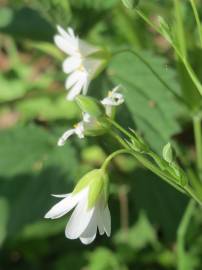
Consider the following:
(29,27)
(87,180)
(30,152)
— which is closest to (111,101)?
(87,180)

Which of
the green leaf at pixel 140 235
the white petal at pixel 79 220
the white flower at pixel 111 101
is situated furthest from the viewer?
the green leaf at pixel 140 235

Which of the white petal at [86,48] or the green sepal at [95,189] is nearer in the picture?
the green sepal at [95,189]

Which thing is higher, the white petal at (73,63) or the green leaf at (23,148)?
the green leaf at (23,148)

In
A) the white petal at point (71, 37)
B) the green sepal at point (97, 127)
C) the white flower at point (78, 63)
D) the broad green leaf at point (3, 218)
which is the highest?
the white petal at point (71, 37)

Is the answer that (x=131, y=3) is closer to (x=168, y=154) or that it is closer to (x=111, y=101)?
(x=111, y=101)

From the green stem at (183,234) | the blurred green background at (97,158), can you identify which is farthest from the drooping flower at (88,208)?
the green stem at (183,234)

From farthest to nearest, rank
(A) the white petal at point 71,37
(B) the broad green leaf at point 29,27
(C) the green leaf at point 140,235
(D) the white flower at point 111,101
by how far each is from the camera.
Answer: (C) the green leaf at point 140,235 → (B) the broad green leaf at point 29,27 → (A) the white petal at point 71,37 → (D) the white flower at point 111,101

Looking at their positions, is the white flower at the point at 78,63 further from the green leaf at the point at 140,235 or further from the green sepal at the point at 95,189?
the green leaf at the point at 140,235
